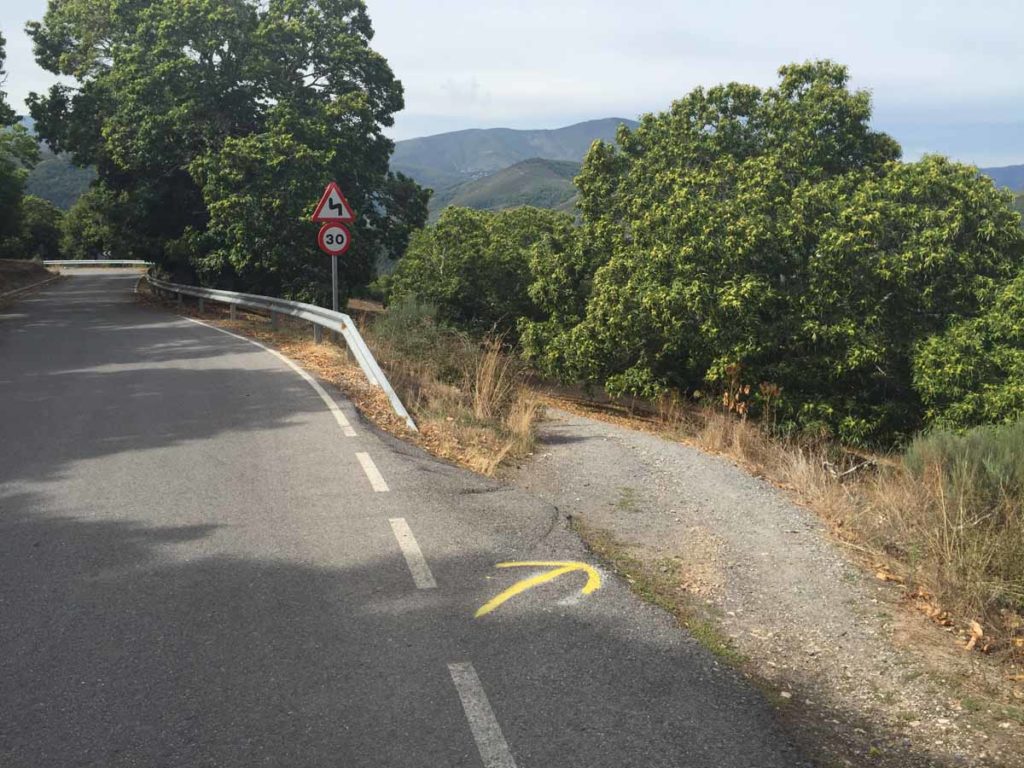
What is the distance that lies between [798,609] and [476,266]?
22546mm

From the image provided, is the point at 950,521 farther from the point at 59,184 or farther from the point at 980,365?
the point at 59,184

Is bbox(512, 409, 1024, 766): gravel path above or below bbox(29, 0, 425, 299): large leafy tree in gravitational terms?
below

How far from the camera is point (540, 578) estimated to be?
552 cm


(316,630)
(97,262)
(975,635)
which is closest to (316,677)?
(316,630)

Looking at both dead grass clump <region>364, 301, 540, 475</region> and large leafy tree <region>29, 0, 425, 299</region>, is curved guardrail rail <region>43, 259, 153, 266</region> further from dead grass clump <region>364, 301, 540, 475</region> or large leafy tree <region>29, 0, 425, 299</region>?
dead grass clump <region>364, 301, 540, 475</region>

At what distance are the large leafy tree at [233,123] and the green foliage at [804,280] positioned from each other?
32.0 feet

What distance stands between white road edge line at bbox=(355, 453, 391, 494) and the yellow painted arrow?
1.92 meters

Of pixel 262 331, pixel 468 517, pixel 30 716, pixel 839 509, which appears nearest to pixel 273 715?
pixel 30 716

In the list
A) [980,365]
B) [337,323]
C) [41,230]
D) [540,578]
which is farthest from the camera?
[41,230]

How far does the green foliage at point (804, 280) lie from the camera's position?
16719 millimetres

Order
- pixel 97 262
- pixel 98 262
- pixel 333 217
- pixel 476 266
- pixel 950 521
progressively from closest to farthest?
1. pixel 950 521
2. pixel 333 217
3. pixel 476 266
4. pixel 97 262
5. pixel 98 262

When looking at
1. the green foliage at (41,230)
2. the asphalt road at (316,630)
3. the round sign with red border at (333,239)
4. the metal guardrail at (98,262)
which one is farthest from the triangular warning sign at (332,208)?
the green foliage at (41,230)

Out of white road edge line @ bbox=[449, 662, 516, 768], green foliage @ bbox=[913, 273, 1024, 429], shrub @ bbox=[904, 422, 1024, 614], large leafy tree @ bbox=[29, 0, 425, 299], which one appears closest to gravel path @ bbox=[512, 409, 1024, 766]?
shrub @ bbox=[904, 422, 1024, 614]

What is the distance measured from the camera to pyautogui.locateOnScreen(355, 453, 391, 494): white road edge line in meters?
7.41
